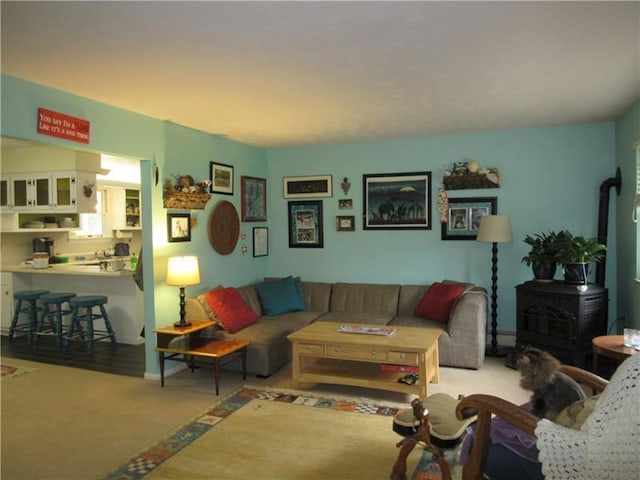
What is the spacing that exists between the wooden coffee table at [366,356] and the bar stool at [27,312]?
143 inches

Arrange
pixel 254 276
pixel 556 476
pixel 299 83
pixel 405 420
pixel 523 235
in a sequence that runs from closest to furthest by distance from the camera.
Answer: pixel 556 476
pixel 405 420
pixel 299 83
pixel 523 235
pixel 254 276

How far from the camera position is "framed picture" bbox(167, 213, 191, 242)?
177 inches

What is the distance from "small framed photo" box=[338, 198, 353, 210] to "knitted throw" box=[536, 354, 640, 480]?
4389 millimetres

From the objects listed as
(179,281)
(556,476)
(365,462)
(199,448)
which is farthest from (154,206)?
(556,476)

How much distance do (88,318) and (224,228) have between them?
71.3 inches

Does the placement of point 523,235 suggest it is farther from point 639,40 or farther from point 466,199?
point 639,40

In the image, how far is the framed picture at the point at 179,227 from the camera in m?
4.50

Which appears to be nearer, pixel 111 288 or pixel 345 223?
pixel 111 288

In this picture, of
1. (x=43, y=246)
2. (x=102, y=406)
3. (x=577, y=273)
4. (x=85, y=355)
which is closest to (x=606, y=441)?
(x=577, y=273)

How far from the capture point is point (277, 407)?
3.61 meters

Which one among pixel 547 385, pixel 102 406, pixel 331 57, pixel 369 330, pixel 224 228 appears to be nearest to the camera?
pixel 547 385

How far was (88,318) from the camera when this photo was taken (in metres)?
5.23

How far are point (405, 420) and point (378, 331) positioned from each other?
1489 millimetres

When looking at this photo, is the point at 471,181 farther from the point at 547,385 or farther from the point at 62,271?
the point at 62,271
